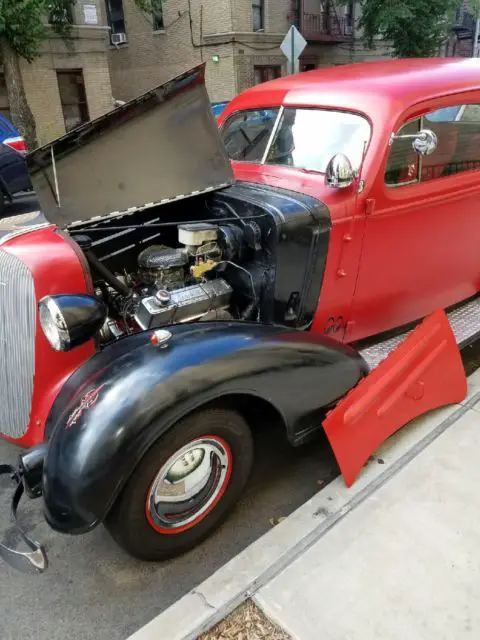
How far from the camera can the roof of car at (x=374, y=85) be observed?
3014 mm

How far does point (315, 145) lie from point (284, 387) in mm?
1588

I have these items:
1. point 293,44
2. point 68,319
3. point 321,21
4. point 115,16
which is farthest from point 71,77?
point 68,319

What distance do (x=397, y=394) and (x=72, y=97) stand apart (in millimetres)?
16870

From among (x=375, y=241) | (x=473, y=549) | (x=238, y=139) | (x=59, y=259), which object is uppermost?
(x=238, y=139)

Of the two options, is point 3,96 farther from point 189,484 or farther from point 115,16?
point 189,484

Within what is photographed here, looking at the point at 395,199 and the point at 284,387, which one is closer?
the point at 284,387

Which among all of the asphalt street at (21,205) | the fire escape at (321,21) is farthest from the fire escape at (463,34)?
the asphalt street at (21,205)

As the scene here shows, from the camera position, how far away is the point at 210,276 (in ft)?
9.67

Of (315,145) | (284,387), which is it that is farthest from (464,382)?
(315,145)

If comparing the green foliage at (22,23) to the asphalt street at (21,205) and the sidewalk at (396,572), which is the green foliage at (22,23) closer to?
the asphalt street at (21,205)

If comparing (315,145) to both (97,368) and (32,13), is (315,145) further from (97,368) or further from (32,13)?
(32,13)

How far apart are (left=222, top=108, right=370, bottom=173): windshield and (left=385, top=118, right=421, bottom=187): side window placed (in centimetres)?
20

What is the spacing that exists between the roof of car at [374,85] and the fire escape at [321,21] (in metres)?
17.8

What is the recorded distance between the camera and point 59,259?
2375 mm
